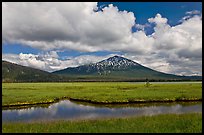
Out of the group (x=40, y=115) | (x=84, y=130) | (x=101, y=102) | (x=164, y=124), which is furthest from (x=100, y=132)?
(x=101, y=102)

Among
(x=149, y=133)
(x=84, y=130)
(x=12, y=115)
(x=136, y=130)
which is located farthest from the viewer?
(x=12, y=115)

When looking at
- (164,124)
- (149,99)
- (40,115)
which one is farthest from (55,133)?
(149,99)

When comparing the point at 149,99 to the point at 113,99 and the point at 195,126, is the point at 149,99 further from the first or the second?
the point at 195,126

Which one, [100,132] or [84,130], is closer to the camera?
[100,132]

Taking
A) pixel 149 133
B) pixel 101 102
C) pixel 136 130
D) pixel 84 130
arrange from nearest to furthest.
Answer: pixel 149 133 < pixel 136 130 < pixel 84 130 < pixel 101 102

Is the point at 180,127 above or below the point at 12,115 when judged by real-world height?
above

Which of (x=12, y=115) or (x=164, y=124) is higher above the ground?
(x=164, y=124)

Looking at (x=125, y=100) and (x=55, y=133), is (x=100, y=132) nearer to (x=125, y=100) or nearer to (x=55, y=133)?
(x=55, y=133)

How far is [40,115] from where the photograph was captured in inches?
1671

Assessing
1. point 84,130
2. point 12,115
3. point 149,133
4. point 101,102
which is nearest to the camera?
point 149,133

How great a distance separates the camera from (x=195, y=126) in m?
19.4

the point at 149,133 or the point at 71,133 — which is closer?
the point at 149,133

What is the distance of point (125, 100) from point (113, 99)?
122 inches

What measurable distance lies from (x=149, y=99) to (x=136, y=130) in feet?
141
